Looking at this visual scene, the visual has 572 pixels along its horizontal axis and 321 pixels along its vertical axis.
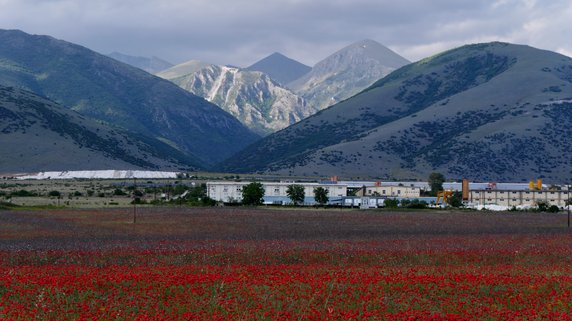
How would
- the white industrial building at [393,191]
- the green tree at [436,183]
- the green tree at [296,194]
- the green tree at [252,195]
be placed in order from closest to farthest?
the green tree at [252,195] → the green tree at [296,194] → the white industrial building at [393,191] → the green tree at [436,183]

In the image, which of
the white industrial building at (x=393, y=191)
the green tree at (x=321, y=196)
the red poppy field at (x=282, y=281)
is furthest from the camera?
the white industrial building at (x=393, y=191)

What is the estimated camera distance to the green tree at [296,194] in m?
136

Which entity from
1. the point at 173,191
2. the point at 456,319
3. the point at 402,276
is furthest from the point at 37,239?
the point at 173,191

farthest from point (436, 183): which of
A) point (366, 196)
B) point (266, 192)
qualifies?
point (266, 192)

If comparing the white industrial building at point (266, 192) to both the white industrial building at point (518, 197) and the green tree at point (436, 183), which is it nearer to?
the white industrial building at point (518, 197)

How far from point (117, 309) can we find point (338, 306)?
6.05 m

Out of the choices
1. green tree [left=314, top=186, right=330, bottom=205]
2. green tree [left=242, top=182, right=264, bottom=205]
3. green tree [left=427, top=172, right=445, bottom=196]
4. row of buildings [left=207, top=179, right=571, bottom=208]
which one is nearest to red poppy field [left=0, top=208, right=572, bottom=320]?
green tree [left=242, top=182, right=264, bottom=205]

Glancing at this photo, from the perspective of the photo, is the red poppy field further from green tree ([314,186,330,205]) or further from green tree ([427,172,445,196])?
green tree ([427,172,445,196])

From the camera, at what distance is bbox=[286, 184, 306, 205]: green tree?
136 meters

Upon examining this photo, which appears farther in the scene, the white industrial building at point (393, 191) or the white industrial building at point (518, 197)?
the white industrial building at point (393, 191)

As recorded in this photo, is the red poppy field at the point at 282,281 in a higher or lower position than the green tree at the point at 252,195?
lower

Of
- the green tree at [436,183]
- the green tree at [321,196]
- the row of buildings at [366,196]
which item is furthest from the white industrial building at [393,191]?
the green tree at [321,196]

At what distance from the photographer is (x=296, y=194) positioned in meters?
137

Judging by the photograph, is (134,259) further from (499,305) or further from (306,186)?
(306,186)
